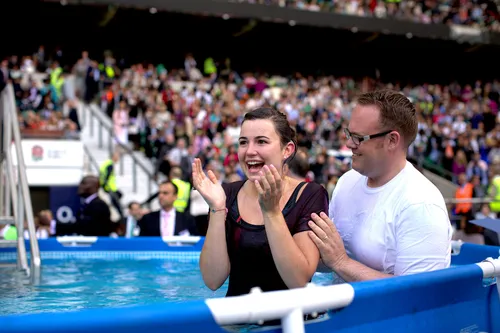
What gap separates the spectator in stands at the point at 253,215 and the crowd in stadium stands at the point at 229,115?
9.41 meters

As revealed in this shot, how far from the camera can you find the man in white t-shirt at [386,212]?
3.17 meters

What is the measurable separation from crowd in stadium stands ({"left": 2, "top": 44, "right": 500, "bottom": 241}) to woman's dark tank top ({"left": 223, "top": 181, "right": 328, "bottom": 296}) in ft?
30.9

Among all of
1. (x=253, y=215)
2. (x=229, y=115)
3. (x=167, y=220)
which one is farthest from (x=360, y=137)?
(x=229, y=115)

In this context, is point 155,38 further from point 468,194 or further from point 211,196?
point 211,196

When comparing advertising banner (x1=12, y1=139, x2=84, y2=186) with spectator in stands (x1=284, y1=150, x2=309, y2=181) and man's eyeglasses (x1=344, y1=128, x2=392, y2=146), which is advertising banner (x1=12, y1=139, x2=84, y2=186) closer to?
spectator in stands (x1=284, y1=150, x2=309, y2=181)

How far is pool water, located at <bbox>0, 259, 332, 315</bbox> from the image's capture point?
17.1ft

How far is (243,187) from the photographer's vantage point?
11.8 feet

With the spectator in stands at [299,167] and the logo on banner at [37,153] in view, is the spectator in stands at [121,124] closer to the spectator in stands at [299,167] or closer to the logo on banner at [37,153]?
the logo on banner at [37,153]

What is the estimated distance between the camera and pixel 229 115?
18.9 meters

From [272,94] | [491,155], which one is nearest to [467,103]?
[491,155]

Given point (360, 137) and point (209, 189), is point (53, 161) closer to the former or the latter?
point (209, 189)

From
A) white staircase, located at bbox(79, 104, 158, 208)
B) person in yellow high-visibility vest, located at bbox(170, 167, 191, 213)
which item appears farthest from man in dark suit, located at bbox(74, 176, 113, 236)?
white staircase, located at bbox(79, 104, 158, 208)

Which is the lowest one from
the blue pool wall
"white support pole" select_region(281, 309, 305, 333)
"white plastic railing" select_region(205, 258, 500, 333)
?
the blue pool wall

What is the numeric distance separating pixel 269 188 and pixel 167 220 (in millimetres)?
5792
